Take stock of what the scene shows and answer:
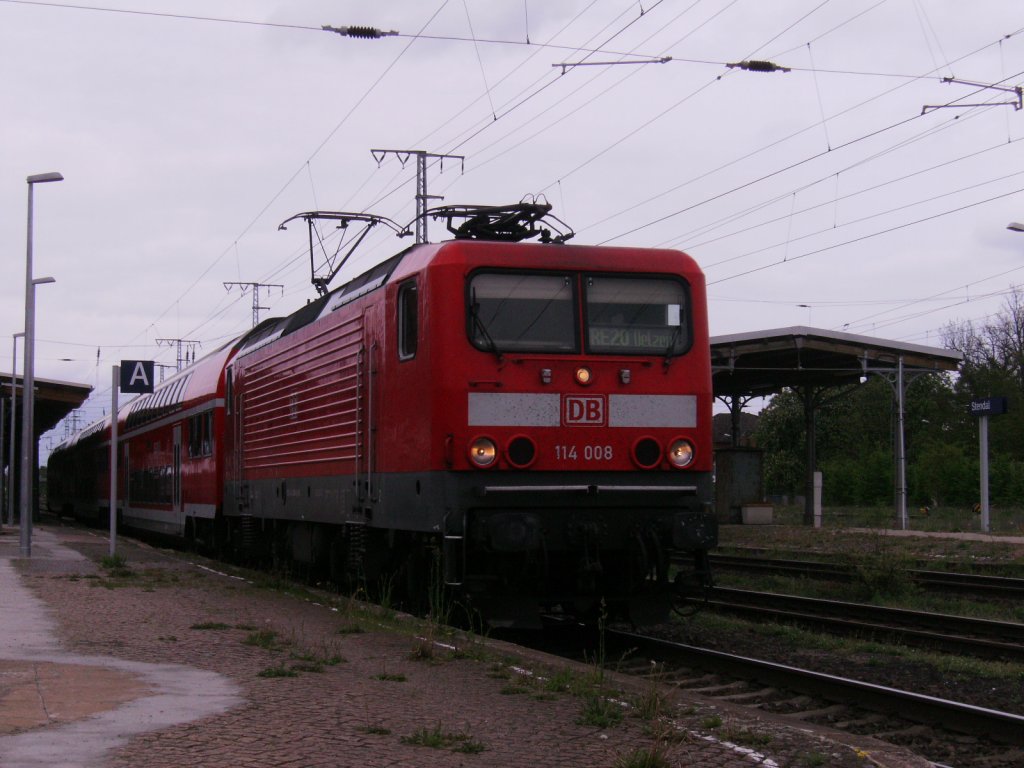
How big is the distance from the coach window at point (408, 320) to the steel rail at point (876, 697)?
3.37 meters

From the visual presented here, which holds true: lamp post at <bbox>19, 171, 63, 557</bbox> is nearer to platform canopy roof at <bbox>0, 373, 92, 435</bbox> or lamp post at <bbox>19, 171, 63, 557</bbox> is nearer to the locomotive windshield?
the locomotive windshield

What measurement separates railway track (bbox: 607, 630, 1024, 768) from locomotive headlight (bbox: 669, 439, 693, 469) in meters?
1.54

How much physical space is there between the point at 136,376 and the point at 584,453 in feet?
35.0

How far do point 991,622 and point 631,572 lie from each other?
4047 mm

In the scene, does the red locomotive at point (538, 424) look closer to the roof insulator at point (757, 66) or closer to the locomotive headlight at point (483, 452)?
the locomotive headlight at point (483, 452)

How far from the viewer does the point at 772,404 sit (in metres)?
70.9

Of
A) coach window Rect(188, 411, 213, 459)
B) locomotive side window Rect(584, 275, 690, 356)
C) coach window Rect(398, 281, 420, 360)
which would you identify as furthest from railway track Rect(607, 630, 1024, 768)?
coach window Rect(188, 411, 213, 459)

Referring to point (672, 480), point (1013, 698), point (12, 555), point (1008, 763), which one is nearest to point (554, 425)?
point (672, 480)

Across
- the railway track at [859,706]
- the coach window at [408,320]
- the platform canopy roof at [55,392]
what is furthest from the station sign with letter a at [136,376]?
the platform canopy roof at [55,392]

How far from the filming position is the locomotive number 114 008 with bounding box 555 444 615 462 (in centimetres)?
1056

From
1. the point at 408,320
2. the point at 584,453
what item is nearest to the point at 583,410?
the point at 584,453

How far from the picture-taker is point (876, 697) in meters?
8.25

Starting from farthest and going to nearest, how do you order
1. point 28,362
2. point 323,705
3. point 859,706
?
point 28,362 → point 859,706 → point 323,705

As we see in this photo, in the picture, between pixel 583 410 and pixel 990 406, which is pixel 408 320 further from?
pixel 990 406
